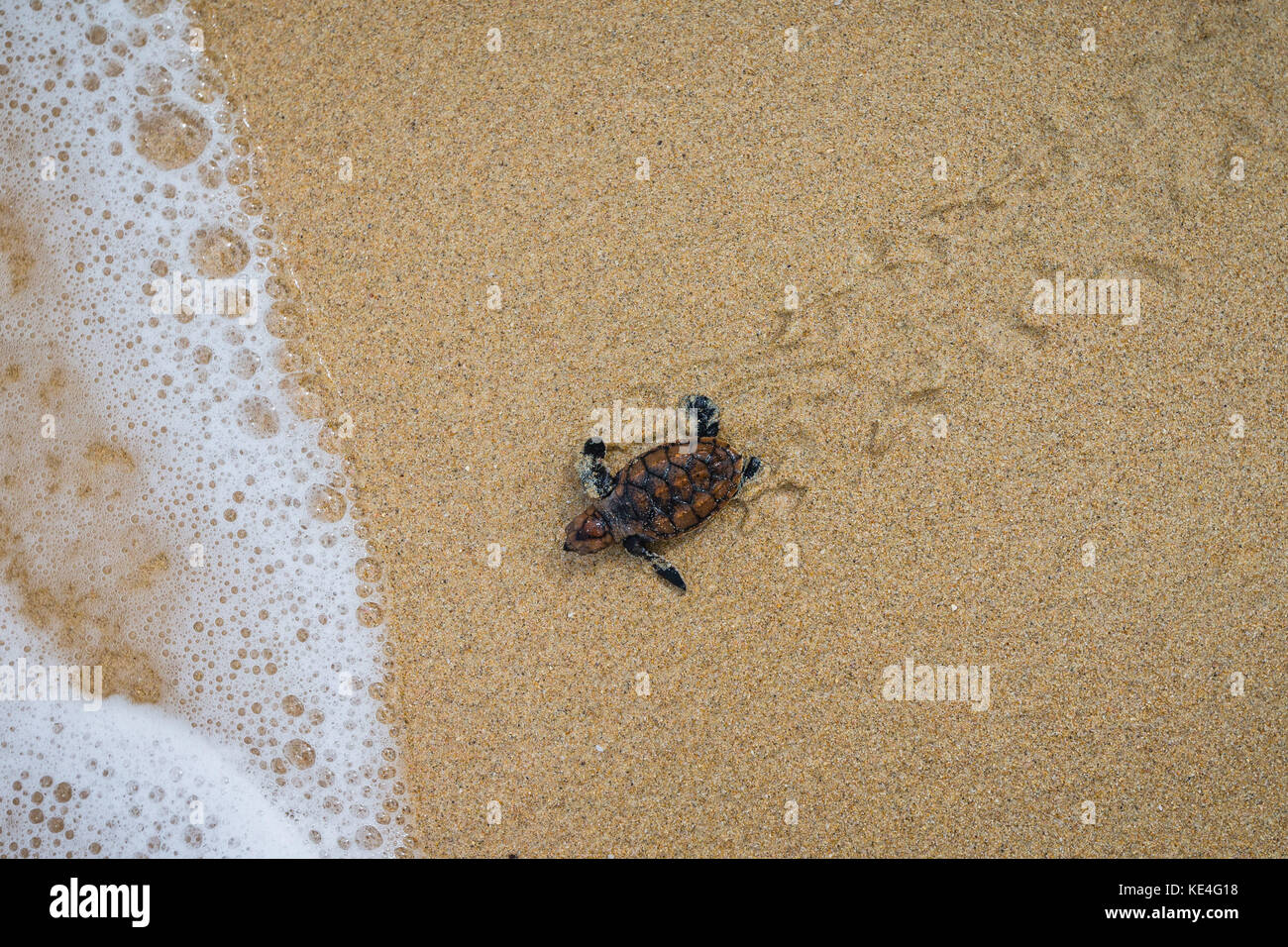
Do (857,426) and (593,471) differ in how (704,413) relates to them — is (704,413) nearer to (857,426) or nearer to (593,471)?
(593,471)

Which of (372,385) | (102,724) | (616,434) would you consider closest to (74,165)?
(372,385)

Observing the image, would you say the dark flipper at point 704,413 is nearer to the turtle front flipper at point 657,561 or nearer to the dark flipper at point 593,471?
the dark flipper at point 593,471

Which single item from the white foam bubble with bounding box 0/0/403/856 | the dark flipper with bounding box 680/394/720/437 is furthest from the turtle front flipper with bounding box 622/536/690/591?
the white foam bubble with bounding box 0/0/403/856

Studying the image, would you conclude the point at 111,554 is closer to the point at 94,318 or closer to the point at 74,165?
the point at 94,318

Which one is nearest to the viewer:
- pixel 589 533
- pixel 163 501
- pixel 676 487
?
pixel 676 487

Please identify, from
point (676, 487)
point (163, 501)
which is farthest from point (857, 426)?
point (163, 501)

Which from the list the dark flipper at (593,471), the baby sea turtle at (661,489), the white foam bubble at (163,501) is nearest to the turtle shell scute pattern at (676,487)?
the baby sea turtle at (661,489)
